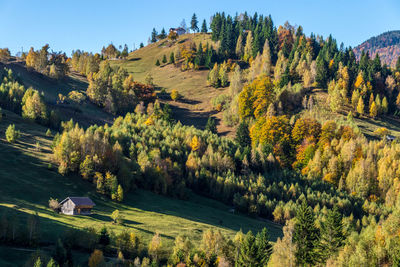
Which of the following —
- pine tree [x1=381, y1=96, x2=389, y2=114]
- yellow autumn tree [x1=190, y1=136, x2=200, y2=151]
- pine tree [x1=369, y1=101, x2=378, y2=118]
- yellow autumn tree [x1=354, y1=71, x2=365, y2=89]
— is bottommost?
yellow autumn tree [x1=190, y1=136, x2=200, y2=151]

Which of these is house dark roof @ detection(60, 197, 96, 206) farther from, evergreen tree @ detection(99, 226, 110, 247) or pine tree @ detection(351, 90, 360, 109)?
pine tree @ detection(351, 90, 360, 109)


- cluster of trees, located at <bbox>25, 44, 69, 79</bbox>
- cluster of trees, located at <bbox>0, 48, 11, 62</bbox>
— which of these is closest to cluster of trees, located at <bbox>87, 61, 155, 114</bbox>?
cluster of trees, located at <bbox>25, 44, 69, 79</bbox>

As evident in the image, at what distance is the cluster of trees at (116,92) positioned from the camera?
17925cm

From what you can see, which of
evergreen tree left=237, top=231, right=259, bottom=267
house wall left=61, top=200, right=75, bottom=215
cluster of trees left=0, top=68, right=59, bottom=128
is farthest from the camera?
cluster of trees left=0, top=68, right=59, bottom=128

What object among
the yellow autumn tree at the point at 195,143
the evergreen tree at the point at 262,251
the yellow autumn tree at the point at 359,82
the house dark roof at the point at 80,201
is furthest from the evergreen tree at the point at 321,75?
the house dark roof at the point at 80,201

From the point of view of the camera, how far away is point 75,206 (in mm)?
80188

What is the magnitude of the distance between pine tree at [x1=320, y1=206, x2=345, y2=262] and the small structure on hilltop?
45.2 m

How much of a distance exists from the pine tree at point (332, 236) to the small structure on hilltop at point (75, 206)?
45250 millimetres

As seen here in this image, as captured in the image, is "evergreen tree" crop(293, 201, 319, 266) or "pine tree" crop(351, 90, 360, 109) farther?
"pine tree" crop(351, 90, 360, 109)

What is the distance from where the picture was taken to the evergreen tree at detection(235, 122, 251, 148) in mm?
152125

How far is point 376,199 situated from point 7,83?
442 feet

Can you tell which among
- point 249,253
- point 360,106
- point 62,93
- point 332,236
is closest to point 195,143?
point 332,236

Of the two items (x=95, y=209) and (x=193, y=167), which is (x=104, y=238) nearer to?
(x=95, y=209)

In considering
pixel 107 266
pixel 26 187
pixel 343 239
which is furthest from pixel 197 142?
pixel 107 266
